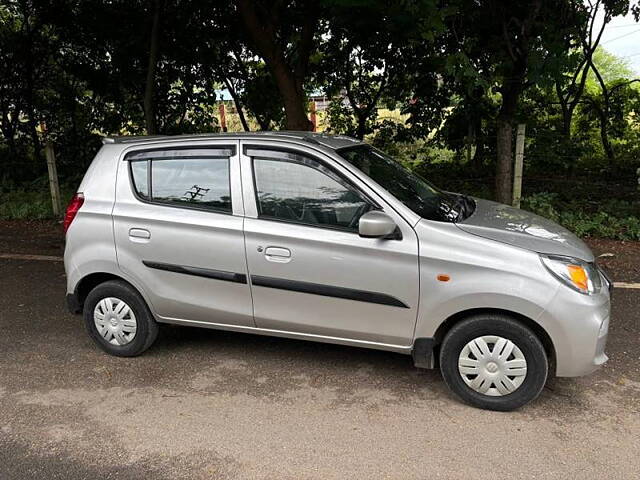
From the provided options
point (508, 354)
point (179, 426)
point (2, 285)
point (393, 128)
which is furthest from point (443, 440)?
point (393, 128)

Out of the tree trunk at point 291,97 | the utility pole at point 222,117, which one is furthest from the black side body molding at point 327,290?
the utility pole at point 222,117

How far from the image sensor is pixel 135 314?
4156mm

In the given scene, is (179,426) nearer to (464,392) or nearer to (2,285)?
(464,392)

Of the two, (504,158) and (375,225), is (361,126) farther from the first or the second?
(375,225)

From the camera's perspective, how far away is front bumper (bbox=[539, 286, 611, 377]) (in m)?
3.19

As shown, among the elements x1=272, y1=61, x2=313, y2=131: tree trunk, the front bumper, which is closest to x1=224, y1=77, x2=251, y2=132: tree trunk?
x1=272, y1=61, x2=313, y2=131: tree trunk

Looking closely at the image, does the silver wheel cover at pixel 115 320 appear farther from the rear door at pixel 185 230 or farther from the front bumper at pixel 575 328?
the front bumper at pixel 575 328

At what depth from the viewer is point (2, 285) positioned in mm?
5977

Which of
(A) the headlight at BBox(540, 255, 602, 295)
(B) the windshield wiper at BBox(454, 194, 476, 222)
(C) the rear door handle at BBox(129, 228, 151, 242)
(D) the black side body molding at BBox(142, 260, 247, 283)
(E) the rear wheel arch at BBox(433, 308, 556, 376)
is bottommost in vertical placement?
(E) the rear wheel arch at BBox(433, 308, 556, 376)

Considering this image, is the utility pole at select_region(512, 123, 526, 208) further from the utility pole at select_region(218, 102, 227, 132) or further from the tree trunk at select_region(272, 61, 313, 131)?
the utility pole at select_region(218, 102, 227, 132)

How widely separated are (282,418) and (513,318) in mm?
1529

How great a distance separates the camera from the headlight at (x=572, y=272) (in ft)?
10.6

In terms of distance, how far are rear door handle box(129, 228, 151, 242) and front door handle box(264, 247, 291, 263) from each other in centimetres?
94

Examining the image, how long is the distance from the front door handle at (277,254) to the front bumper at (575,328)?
5.27 ft
